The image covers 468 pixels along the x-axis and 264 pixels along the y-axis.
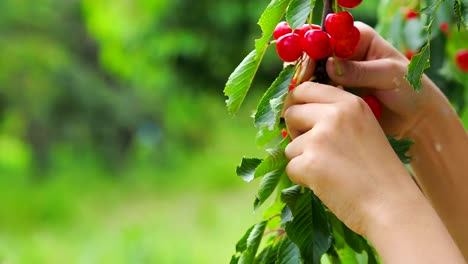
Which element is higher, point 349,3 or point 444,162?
point 349,3

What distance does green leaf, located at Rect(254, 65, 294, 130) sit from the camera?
592 millimetres

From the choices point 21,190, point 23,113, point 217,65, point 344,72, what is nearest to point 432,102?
point 344,72

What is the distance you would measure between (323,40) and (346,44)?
1.2 inches

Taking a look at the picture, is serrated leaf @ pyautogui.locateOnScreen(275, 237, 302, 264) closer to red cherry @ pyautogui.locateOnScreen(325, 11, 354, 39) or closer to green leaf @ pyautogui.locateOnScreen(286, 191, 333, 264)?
green leaf @ pyautogui.locateOnScreen(286, 191, 333, 264)

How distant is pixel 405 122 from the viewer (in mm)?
748

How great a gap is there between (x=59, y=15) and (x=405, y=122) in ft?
17.9

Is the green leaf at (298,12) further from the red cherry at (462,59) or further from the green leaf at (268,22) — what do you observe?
the red cherry at (462,59)

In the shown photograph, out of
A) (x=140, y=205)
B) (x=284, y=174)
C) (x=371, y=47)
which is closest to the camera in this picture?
(x=284, y=174)

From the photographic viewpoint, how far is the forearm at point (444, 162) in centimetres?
75

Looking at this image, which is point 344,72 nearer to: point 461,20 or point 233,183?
point 461,20

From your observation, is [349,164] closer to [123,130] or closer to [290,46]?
[290,46]

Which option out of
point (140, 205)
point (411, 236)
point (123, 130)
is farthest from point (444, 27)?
point (123, 130)

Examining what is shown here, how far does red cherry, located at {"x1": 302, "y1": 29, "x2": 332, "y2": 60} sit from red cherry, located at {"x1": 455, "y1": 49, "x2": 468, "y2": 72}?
62 cm

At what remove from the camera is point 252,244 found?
651 mm
